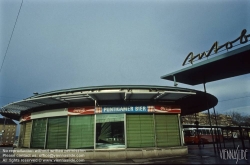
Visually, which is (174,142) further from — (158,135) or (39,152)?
(39,152)

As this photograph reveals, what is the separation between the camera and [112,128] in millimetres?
13539

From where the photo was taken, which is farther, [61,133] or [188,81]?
[188,81]

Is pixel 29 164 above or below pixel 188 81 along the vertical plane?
below

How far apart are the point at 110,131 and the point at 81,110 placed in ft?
10.3

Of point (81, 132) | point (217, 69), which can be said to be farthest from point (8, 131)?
point (217, 69)

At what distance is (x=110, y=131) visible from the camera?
531 inches

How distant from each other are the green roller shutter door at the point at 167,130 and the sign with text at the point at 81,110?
5813mm

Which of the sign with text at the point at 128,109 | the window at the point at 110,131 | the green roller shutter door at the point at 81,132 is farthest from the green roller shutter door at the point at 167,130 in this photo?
the green roller shutter door at the point at 81,132

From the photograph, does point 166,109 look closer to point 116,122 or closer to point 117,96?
point 116,122

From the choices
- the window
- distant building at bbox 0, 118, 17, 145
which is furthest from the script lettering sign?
distant building at bbox 0, 118, 17, 145

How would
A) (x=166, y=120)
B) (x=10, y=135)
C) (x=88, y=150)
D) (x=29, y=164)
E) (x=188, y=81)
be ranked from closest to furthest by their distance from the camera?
1. (x=29, y=164)
2. (x=88, y=150)
3. (x=166, y=120)
4. (x=188, y=81)
5. (x=10, y=135)

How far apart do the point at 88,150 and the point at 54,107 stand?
17.8 ft

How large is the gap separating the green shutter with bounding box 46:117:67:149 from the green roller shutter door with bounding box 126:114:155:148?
5.72 m

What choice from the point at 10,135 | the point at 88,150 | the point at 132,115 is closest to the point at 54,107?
the point at 88,150
